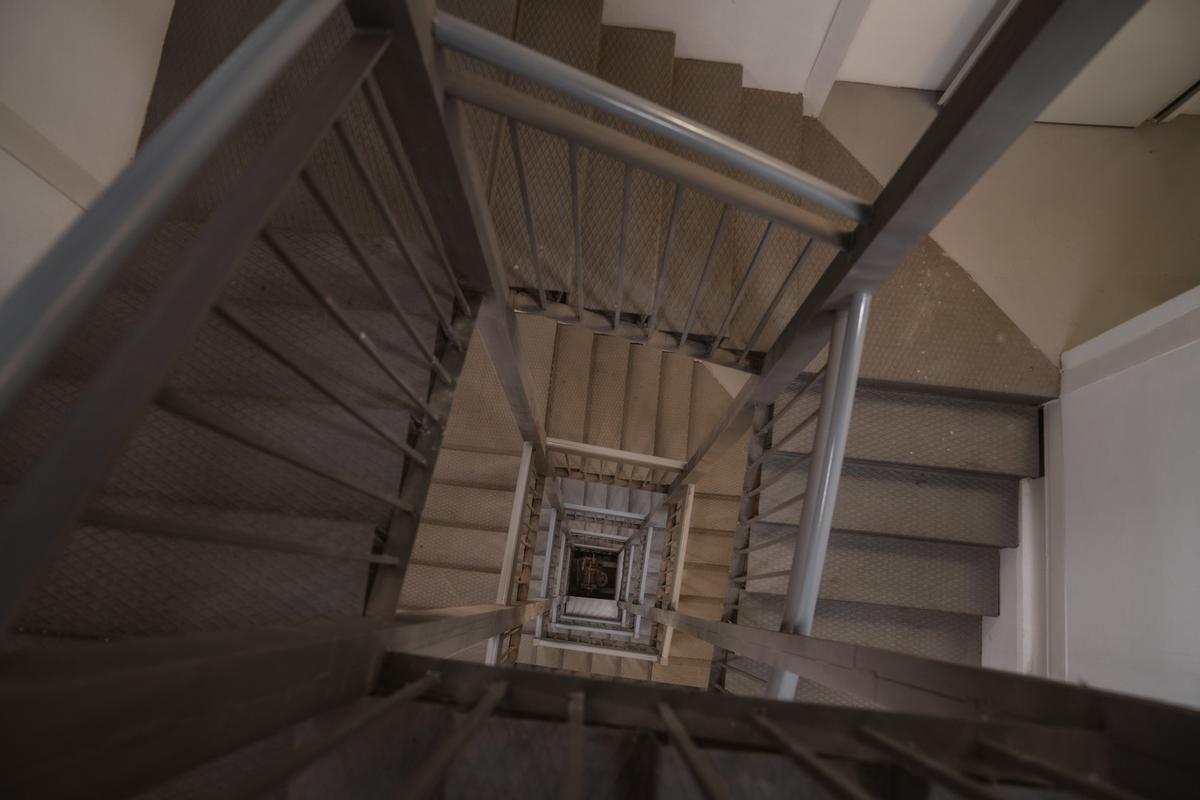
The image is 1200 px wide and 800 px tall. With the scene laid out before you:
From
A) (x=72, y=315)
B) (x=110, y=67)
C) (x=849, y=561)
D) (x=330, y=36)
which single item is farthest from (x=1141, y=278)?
(x=110, y=67)

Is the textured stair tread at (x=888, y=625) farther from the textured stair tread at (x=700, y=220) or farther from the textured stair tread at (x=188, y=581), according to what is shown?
the textured stair tread at (x=188, y=581)

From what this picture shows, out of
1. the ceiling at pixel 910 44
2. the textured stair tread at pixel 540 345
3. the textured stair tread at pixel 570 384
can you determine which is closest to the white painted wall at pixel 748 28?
the ceiling at pixel 910 44

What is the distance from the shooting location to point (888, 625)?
9.71ft

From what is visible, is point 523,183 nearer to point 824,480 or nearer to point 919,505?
point 824,480

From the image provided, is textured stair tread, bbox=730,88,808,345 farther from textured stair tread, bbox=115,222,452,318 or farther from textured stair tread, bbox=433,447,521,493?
textured stair tread, bbox=433,447,521,493

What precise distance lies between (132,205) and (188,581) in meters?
1.10

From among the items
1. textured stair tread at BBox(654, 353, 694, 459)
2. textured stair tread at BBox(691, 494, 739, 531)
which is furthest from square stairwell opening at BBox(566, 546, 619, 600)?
textured stair tread at BBox(654, 353, 694, 459)

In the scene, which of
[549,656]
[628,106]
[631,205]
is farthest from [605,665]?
[628,106]

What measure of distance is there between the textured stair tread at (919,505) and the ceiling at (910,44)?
6.13 feet

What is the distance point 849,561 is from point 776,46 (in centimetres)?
240

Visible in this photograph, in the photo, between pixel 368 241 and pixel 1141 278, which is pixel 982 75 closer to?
pixel 368 241

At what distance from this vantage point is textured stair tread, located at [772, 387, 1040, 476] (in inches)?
116

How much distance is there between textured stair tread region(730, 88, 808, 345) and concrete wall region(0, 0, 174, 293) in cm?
232

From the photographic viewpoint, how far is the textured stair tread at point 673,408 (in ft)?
15.8
